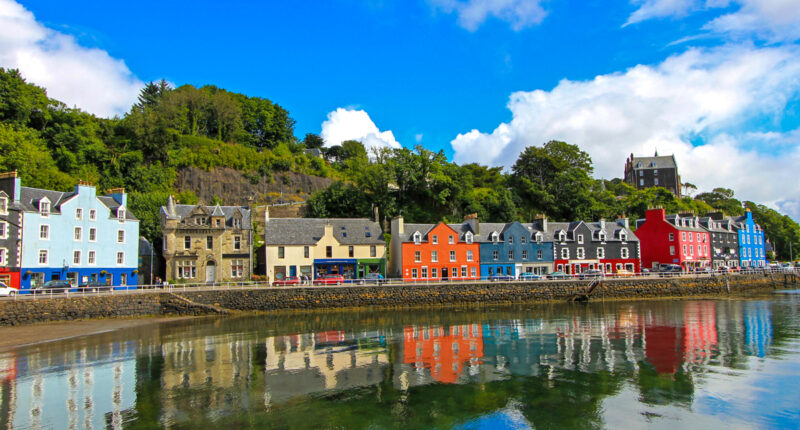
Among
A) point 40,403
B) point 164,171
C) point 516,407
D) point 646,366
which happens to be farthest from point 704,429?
point 164,171

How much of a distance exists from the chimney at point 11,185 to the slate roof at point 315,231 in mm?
18393

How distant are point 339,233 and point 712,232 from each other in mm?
50738

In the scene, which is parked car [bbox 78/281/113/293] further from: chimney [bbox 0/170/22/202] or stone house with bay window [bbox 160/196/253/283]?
chimney [bbox 0/170/22/202]

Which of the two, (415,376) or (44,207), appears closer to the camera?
(415,376)

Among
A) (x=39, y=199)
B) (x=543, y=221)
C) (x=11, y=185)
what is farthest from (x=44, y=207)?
(x=543, y=221)

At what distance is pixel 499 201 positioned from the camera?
201ft

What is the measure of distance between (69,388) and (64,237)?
78.2 feet

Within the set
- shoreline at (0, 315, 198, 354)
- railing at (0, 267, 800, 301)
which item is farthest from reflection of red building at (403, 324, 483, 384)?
shoreline at (0, 315, 198, 354)

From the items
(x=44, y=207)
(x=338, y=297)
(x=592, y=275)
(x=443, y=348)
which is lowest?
(x=443, y=348)

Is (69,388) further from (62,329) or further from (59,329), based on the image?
(59,329)

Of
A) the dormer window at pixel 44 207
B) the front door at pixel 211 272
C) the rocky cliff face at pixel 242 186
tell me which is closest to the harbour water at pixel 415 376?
the front door at pixel 211 272

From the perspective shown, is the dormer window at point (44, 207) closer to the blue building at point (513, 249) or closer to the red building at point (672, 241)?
the blue building at point (513, 249)

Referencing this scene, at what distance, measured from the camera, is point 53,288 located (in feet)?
107

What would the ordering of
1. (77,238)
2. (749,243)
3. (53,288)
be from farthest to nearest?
1. (749,243)
2. (77,238)
3. (53,288)
